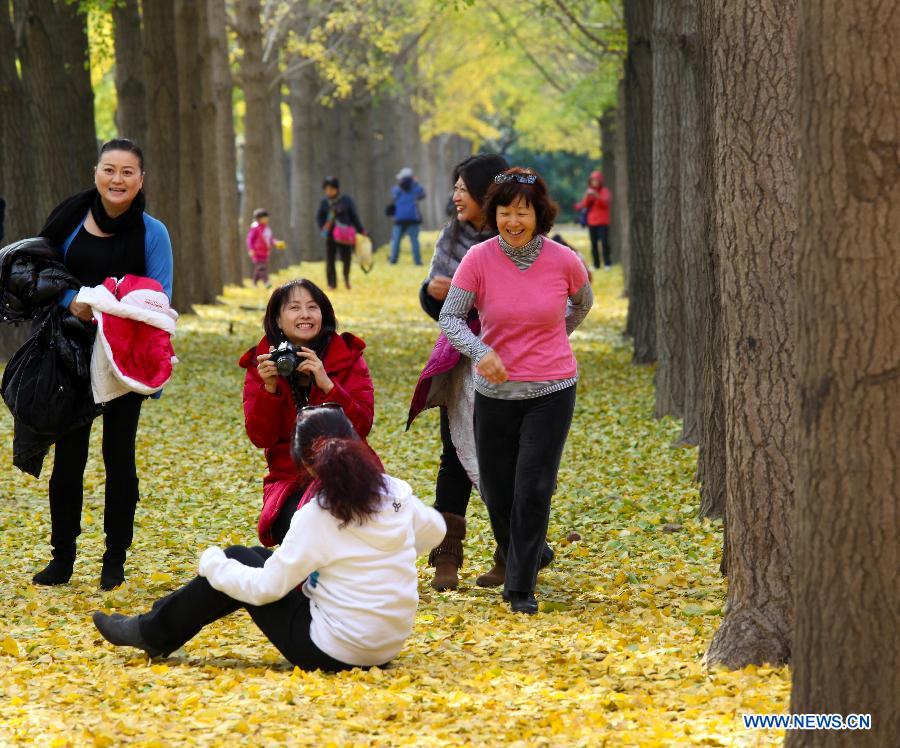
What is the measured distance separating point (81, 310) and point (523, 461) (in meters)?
2.07

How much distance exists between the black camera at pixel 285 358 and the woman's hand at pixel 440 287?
113 centimetres

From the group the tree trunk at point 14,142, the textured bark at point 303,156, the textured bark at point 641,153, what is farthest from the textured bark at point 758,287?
the textured bark at point 303,156

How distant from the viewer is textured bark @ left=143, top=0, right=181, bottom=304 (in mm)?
19891

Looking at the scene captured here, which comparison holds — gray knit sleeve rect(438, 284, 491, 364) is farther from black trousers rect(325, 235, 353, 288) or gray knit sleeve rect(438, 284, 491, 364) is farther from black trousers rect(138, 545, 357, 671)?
black trousers rect(325, 235, 353, 288)

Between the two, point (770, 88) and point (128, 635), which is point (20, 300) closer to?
point (128, 635)

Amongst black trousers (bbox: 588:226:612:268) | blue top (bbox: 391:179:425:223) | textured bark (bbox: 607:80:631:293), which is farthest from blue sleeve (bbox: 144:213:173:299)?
blue top (bbox: 391:179:425:223)

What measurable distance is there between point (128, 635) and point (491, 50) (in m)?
35.6

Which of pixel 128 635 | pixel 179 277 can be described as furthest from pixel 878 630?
pixel 179 277

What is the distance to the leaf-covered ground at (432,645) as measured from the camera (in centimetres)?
492

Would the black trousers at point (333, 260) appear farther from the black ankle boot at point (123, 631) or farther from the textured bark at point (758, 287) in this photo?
the textured bark at point (758, 287)

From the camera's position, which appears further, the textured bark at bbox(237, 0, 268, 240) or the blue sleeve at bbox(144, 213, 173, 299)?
the textured bark at bbox(237, 0, 268, 240)

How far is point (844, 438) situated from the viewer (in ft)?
13.5

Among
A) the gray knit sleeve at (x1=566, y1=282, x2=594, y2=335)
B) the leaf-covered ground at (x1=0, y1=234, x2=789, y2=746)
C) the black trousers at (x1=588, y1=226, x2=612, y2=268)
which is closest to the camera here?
the leaf-covered ground at (x1=0, y1=234, x2=789, y2=746)

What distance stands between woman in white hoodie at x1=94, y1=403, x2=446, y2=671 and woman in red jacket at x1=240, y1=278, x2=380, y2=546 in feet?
1.99
